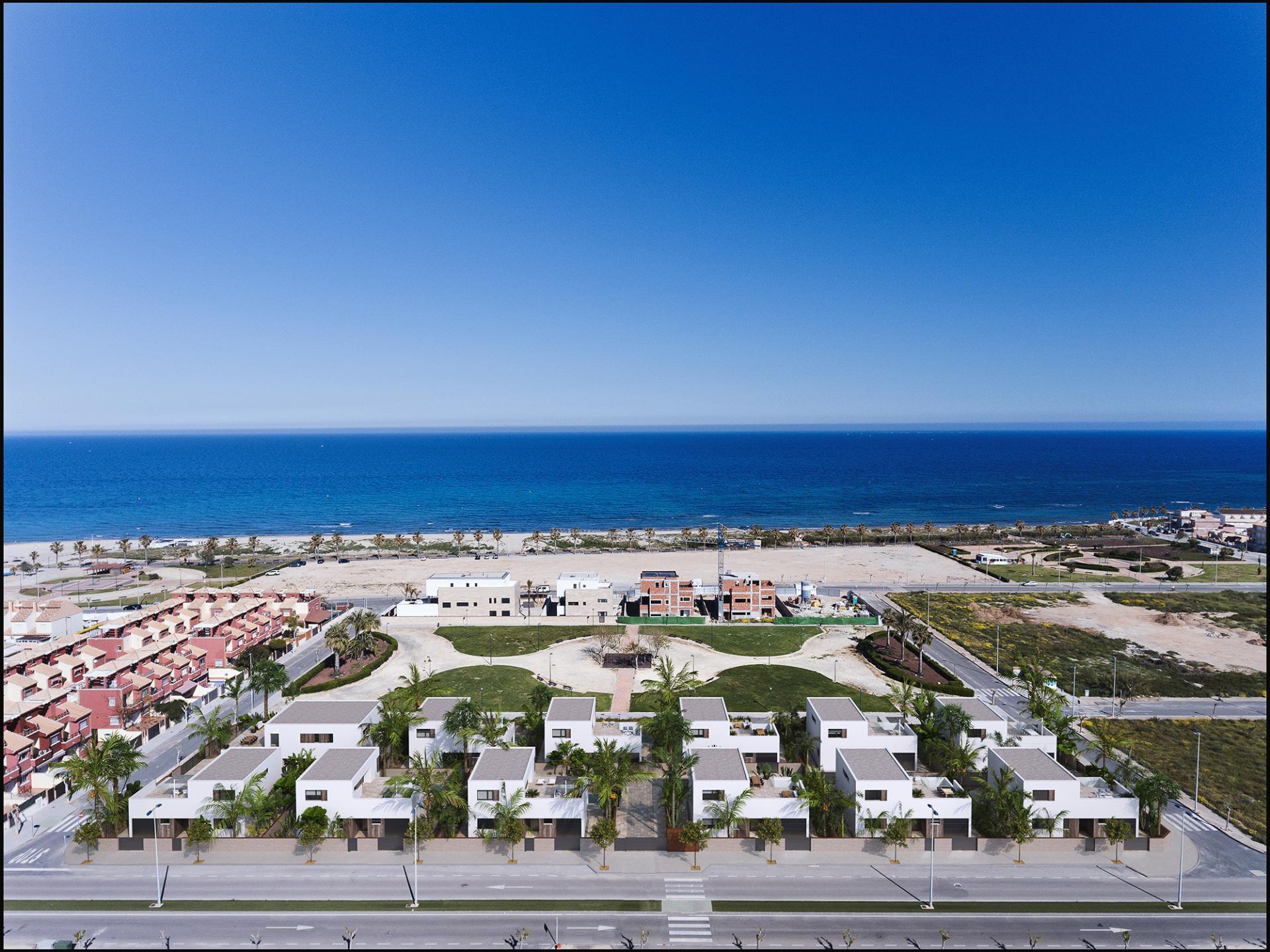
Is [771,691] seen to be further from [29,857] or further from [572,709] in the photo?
[29,857]

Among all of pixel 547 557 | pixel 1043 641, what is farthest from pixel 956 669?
pixel 547 557

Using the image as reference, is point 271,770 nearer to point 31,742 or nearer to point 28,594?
point 31,742

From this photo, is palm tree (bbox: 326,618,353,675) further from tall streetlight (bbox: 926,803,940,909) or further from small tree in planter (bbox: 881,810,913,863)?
tall streetlight (bbox: 926,803,940,909)

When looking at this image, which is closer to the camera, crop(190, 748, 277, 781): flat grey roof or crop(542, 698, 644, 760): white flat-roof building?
crop(190, 748, 277, 781): flat grey roof

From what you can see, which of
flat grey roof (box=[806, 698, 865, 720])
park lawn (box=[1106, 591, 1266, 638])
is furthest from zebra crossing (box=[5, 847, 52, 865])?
park lawn (box=[1106, 591, 1266, 638])

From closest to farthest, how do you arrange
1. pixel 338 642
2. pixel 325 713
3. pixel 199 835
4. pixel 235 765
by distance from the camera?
pixel 199 835 < pixel 235 765 < pixel 325 713 < pixel 338 642

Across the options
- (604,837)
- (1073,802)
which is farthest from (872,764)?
(604,837)

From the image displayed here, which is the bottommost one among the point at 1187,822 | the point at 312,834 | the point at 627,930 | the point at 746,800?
the point at 627,930
